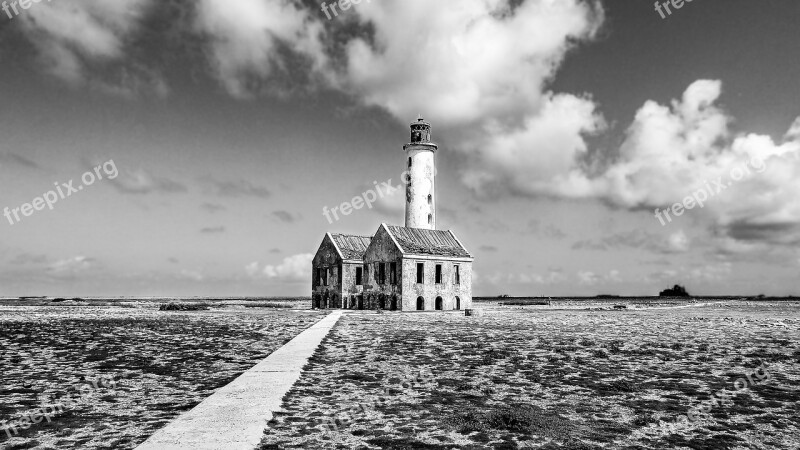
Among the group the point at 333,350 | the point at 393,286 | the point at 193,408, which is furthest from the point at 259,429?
the point at 393,286

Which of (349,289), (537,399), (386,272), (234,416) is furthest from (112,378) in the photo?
(349,289)

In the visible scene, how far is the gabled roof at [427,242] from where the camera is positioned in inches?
1500

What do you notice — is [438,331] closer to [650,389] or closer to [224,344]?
[224,344]

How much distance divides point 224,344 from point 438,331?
7.29 meters

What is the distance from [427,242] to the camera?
39.8 metres

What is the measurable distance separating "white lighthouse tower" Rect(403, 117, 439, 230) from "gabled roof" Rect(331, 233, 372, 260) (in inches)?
159

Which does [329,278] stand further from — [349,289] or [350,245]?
[350,245]

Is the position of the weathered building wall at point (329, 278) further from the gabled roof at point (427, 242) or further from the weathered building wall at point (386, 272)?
the gabled roof at point (427, 242)

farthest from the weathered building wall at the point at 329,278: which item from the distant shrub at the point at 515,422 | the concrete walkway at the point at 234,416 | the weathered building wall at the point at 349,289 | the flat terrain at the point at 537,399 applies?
the distant shrub at the point at 515,422

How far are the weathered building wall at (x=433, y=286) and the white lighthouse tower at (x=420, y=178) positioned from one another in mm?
4976

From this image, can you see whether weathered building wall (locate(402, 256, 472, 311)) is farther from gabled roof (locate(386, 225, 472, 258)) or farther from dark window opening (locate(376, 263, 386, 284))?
dark window opening (locate(376, 263, 386, 284))

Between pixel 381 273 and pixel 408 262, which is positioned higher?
pixel 408 262

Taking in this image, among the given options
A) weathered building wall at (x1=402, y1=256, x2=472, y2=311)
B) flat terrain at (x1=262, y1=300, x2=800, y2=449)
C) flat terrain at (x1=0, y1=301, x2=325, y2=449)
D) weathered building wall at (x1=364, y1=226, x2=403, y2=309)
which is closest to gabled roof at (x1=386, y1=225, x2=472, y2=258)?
weathered building wall at (x1=402, y1=256, x2=472, y2=311)

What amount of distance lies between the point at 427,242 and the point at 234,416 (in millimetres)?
33884
